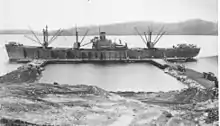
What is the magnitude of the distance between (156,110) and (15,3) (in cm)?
149

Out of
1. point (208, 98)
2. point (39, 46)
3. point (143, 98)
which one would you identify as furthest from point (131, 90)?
point (39, 46)

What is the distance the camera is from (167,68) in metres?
2.39

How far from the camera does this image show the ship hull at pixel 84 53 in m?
2.39

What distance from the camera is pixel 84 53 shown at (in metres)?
2.41

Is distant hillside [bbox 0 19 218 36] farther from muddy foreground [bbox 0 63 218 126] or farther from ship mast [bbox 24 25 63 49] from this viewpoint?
muddy foreground [bbox 0 63 218 126]

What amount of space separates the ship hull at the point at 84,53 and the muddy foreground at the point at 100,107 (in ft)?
0.82

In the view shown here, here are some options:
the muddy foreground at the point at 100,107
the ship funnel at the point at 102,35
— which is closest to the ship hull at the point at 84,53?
the ship funnel at the point at 102,35

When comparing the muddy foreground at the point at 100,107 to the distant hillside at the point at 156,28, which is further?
the distant hillside at the point at 156,28

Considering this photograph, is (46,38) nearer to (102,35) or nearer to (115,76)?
(102,35)

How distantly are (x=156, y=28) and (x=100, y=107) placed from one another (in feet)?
2.69

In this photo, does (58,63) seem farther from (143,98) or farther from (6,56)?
(143,98)

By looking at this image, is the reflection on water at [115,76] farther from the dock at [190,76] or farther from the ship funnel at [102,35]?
the ship funnel at [102,35]

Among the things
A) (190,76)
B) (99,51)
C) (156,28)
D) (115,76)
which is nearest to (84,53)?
(99,51)

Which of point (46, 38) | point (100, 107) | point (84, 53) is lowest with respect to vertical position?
point (100, 107)
